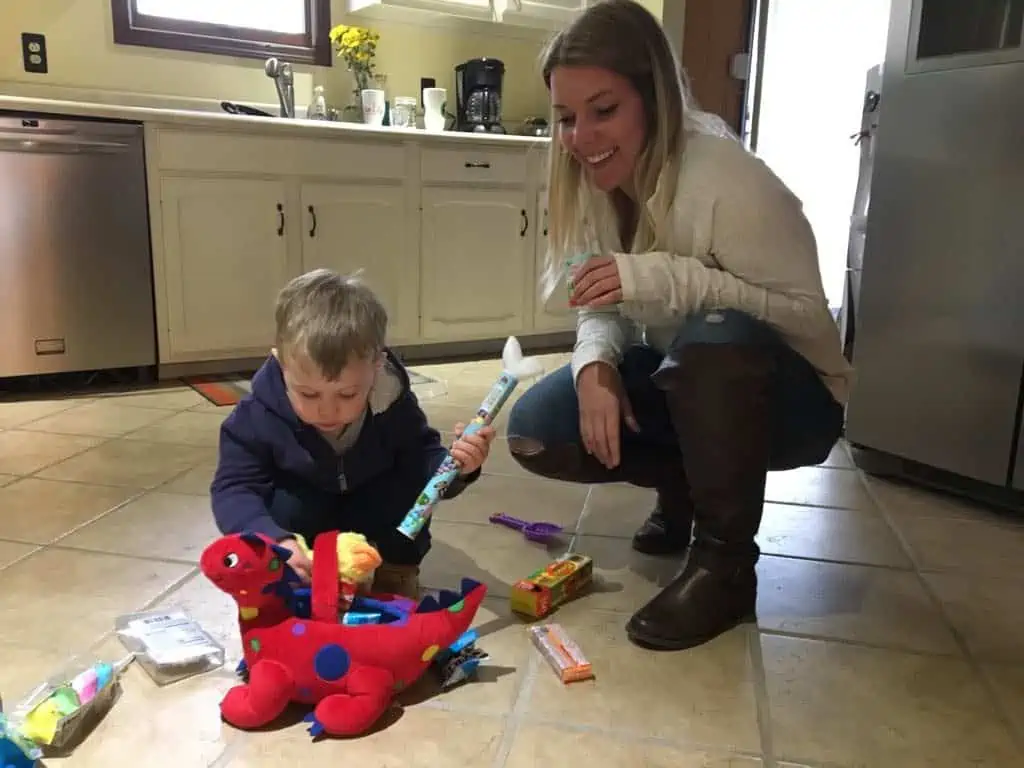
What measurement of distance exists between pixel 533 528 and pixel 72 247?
1.77m

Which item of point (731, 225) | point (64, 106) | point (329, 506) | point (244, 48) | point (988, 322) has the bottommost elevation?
point (329, 506)

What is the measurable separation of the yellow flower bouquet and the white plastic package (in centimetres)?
261

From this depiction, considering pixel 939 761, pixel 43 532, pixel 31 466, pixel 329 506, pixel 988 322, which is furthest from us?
pixel 31 466

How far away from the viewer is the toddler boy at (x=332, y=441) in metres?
1.04

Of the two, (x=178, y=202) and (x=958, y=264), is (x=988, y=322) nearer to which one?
(x=958, y=264)

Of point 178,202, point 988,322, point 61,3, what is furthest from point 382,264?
point 988,322

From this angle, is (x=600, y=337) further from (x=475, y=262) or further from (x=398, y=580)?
(x=475, y=262)

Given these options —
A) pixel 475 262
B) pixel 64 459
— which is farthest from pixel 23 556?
pixel 475 262

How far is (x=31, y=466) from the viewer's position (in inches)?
73.0

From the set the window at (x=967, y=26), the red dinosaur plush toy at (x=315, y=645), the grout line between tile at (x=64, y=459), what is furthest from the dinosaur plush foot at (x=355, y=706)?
the window at (x=967, y=26)

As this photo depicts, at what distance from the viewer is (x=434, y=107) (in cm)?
347

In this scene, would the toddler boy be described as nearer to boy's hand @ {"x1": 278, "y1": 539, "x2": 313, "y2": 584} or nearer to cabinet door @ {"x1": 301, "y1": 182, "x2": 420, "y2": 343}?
boy's hand @ {"x1": 278, "y1": 539, "x2": 313, "y2": 584}

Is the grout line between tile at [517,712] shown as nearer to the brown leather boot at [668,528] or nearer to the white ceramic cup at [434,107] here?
the brown leather boot at [668,528]

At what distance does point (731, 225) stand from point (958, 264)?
33.7 inches
